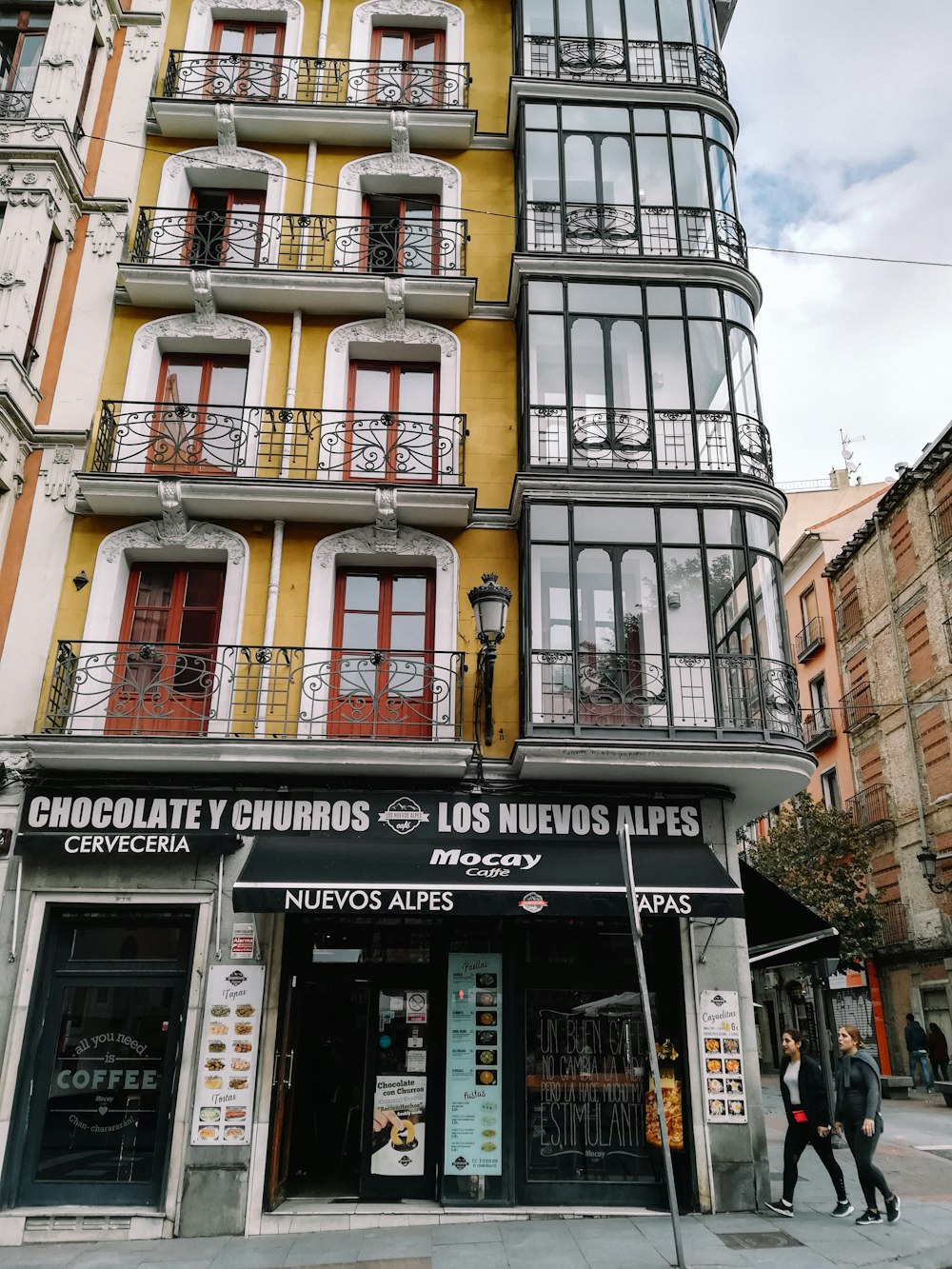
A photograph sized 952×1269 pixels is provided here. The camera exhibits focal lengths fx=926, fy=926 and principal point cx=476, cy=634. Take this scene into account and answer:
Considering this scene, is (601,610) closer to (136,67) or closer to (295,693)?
(295,693)

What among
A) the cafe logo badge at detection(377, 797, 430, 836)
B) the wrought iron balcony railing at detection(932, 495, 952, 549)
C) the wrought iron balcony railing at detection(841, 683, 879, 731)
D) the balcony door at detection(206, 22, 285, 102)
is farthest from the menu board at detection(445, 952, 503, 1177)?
the wrought iron balcony railing at detection(841, 683, 879, 731)

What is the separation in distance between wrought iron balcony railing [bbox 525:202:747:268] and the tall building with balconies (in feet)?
0.20

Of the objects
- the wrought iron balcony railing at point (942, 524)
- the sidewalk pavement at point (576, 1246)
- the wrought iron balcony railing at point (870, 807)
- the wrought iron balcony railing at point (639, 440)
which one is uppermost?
the wrought iron balcony railing at point (942, 524)

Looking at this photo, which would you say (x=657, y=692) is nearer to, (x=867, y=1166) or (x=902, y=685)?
(x=867, y=1166)

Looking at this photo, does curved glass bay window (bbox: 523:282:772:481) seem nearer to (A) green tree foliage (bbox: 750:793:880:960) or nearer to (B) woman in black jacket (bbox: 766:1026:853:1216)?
(B) woman in black jacket (bbox: 766:1026:853:1216)

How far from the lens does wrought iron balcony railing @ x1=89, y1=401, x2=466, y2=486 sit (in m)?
12.6

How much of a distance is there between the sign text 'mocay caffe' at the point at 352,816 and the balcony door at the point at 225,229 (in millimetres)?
7721

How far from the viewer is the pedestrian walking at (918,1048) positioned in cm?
2200

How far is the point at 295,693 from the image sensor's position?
11.6 m

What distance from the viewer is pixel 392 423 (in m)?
13.0

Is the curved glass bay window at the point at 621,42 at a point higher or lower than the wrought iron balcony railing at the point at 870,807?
higher

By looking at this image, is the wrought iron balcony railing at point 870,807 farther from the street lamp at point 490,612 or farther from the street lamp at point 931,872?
the street lamp at point 490,612

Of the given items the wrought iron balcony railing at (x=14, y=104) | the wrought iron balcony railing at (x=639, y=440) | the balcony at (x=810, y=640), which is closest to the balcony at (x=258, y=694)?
the wrought iron balcony railing at (x=639, y=440)

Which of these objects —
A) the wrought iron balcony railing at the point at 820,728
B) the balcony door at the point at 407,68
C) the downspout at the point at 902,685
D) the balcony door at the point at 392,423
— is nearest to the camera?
the balcony door at the point at 392,423
